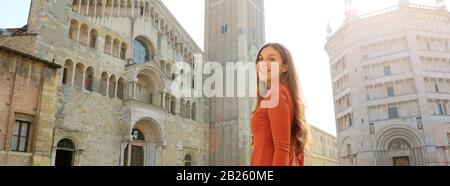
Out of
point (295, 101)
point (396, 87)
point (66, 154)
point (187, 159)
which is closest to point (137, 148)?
point (187, 159)

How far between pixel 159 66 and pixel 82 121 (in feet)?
23.1

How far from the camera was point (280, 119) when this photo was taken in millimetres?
2084

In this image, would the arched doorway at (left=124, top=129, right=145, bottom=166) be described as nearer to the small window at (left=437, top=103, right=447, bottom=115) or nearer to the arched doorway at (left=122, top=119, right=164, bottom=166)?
→ the arched doorway at (left=122, top=119, right=164, bottom=166)

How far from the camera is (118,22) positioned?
22.7 metres

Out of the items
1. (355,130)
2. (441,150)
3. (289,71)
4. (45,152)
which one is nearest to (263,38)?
(355,130)

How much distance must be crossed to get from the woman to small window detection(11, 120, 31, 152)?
49.4ft

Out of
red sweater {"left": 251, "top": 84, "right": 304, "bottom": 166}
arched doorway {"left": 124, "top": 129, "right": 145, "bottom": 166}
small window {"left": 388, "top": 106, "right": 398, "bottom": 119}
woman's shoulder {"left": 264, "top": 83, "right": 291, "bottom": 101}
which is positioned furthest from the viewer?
small window {"left": 388, "top": 106, "right": 398, "bottom": 119}

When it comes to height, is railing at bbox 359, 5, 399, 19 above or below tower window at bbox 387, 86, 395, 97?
above

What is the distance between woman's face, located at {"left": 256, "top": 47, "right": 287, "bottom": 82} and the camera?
2.42m

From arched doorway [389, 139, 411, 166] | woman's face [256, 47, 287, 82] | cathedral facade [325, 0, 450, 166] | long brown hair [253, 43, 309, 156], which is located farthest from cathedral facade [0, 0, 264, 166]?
long brown hair [253, 43, 309, 156]

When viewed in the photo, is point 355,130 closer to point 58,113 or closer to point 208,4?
point 208,4

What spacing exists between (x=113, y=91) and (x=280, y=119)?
20811 mm

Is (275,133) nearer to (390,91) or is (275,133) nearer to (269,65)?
(269,65)
